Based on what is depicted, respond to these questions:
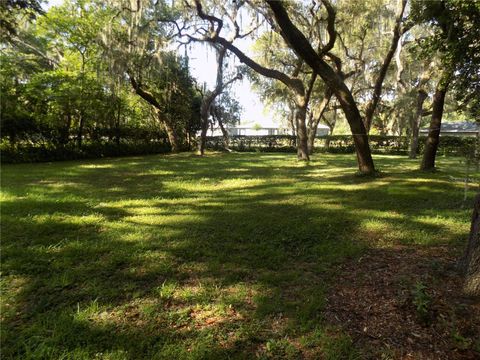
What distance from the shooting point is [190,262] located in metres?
3.26

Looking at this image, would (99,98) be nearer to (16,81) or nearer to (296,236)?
(16,81)

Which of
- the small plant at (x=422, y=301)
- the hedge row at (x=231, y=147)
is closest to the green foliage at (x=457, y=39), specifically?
the hedge row at (x=231, y=147)

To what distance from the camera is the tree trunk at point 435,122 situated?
8586mm

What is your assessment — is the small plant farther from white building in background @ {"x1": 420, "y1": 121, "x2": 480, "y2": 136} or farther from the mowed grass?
white building in background @ {"x1": 420, "y1": 121, "x2": 480, "y2": 136}

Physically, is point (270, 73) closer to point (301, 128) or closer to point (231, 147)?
point (301, 128)

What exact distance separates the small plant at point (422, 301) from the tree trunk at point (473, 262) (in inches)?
12.9

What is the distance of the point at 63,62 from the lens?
15102 millimetres

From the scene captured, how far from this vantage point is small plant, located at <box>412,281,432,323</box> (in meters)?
2.19

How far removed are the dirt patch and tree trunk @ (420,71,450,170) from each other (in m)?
7.25

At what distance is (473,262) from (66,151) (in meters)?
15.4

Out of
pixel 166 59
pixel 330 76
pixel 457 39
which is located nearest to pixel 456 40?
pixel 457 39

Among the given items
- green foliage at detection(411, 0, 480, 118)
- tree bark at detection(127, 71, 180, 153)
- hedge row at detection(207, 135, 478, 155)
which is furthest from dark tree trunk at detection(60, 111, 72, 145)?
green foliage at detection(411, 0, 480, 118)

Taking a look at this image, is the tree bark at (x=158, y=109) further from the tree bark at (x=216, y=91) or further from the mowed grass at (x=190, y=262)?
the mowed grass at (x=190, y=262)

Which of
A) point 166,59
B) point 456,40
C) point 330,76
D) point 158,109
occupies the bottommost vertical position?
point 330,76
